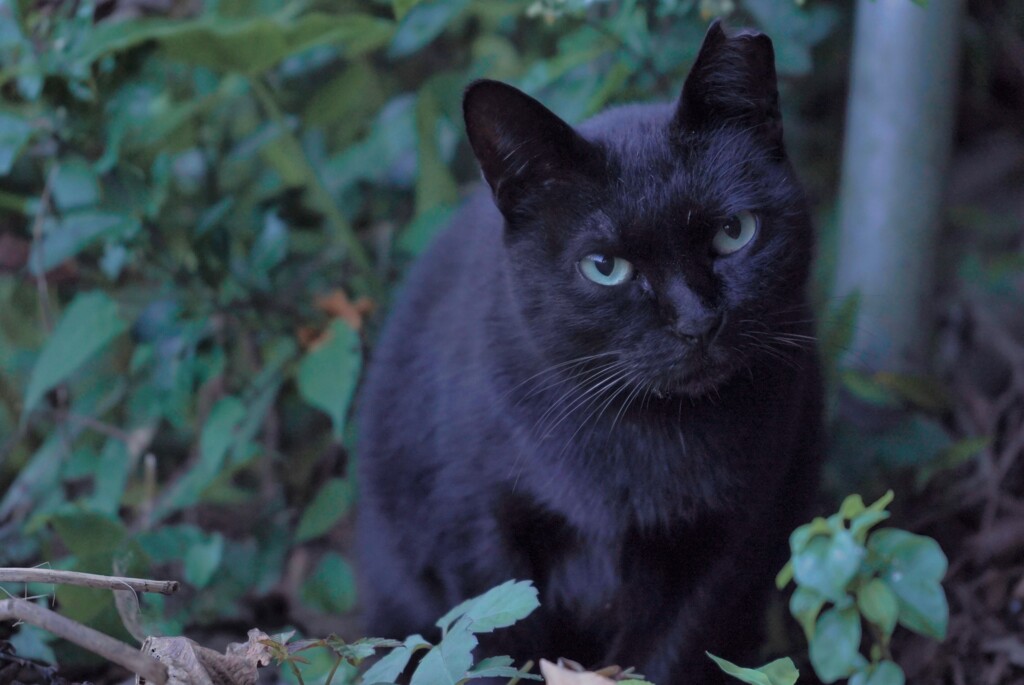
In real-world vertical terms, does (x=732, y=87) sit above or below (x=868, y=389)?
above

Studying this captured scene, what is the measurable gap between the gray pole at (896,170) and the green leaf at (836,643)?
0.97m

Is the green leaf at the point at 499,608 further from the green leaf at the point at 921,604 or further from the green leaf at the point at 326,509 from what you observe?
the green leaf at the point at 326,509

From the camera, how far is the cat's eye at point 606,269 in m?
1.21

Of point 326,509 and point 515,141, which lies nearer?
point 515,141

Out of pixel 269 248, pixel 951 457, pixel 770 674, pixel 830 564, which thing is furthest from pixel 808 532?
pixel 269 248

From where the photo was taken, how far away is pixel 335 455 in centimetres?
212

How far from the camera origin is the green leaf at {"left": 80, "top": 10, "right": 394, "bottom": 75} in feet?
5.25

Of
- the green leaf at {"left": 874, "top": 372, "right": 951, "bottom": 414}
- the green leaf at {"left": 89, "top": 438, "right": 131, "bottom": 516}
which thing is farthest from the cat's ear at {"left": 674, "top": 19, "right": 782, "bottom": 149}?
the green leaf at {"left": 89, "top": 438, "right": 131, "bottom": 516}

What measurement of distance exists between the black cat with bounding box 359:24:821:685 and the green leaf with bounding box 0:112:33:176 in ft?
2.35

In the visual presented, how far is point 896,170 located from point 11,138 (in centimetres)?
153

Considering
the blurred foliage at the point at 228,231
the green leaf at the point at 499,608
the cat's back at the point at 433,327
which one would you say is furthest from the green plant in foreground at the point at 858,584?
the blurred foliage at the point at 228,231

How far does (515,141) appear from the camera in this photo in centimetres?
121

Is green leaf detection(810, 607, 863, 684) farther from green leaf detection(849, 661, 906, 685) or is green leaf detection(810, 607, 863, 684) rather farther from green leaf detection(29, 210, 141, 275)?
green leaf detection(29, 210, 141, 275)

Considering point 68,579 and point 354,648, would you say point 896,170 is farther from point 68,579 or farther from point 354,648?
point 68,579
